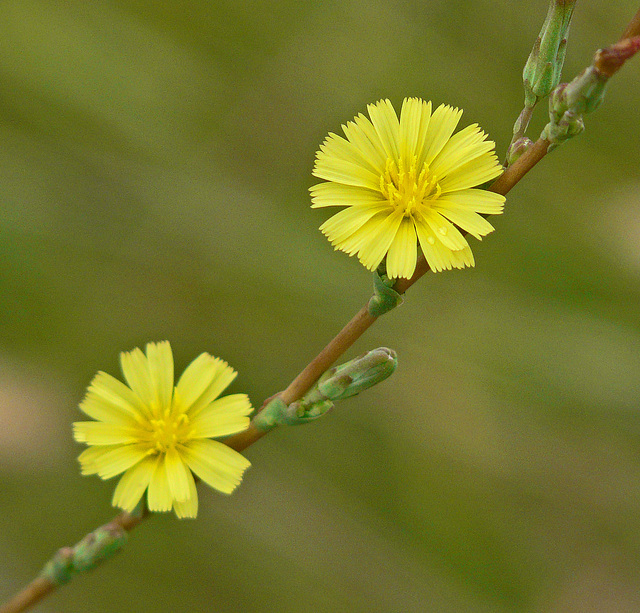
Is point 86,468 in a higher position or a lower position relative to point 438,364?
lower

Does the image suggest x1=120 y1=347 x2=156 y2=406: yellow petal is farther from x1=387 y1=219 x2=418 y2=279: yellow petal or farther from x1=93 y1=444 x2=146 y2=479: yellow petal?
x1=387 y1=219 x2=418 y2=279: yellow petal

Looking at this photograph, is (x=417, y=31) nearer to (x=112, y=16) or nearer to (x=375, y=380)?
(x=112, y=16)

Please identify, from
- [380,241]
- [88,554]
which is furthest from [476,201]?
[88,554]

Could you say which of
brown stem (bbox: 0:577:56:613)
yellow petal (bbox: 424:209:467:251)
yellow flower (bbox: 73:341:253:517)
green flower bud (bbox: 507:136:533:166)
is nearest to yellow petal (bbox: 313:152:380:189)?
yellow petal (bbox: 424:209:467:251)

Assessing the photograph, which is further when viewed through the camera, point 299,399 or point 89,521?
point 89,521

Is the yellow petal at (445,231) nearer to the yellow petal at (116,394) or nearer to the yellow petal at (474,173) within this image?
the yellow petal at (474,173)

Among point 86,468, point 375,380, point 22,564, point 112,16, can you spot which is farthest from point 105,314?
point 375,380
